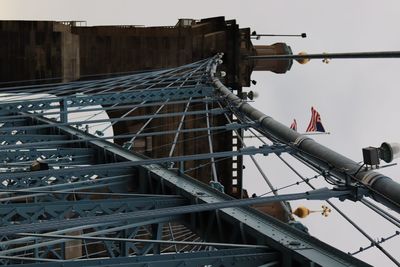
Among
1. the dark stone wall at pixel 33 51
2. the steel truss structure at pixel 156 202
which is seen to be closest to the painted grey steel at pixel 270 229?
the steel truss structure at pixel 156 202

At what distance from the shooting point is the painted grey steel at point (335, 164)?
624 centimetres

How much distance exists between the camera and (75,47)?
1033 inches

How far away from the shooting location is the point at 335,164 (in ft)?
25.0

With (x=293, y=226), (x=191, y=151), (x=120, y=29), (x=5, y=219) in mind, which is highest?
(x=120, y=29)

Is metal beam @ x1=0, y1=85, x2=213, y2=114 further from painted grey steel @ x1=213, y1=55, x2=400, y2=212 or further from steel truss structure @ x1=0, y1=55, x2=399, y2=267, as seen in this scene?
painted grey steel @ x1=213, y1=55, x2=400, y2=212

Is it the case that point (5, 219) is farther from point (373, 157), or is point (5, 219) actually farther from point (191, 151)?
point (191, 151)

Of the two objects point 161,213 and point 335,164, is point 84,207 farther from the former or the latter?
point 335,164

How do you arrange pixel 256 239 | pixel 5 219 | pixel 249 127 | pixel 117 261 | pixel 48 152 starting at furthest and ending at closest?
pixel 48 152, pixel 249 127, pixel 5 219, pixel 256 239, pixel 117 261

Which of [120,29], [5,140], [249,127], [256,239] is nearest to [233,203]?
[256,239]

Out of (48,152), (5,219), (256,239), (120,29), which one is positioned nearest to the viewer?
(256,239)

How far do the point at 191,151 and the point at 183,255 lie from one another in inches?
888

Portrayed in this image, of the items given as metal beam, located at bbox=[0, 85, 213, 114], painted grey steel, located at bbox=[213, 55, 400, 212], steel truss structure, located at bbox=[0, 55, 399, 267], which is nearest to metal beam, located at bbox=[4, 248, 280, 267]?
steel truss structure, located at bbox=[0, 55, 399, 267]

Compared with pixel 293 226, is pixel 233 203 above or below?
above

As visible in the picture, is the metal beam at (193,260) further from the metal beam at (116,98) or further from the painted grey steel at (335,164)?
the metal beam at (116,98)
